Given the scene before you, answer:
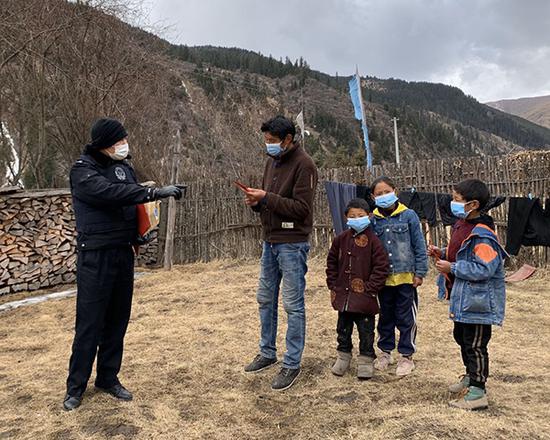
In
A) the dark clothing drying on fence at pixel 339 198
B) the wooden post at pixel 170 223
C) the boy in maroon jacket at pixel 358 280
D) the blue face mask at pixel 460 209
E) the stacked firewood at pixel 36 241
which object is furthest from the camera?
the wooden post at pixel 170 223

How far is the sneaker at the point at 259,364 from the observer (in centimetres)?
356

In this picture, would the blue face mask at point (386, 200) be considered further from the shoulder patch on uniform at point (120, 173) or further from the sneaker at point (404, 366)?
the shoulder patch on uniform at point (120, 173)

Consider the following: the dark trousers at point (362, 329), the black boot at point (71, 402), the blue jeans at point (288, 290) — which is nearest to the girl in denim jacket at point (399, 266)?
the dark trousers at point (362, 329)

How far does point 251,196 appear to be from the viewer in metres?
3.12

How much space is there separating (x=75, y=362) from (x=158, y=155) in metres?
10.7

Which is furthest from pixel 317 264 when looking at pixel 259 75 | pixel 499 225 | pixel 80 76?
pixel 259 75

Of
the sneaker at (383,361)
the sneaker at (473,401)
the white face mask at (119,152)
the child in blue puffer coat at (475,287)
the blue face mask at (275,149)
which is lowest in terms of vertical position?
the sneaker at (383,361)

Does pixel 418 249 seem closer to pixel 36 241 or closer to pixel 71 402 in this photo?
pixel 71 402

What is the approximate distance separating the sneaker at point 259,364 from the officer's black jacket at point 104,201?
4.43 ft

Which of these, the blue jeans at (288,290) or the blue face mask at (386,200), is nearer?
the blue jeans at (288,290)

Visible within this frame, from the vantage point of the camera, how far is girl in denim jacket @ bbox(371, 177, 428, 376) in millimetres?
3424

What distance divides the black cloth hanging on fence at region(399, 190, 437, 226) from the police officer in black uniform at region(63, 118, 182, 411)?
530cm

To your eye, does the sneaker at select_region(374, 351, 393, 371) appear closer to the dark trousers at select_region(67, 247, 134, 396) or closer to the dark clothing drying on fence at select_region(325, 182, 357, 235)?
the dark trousers at select_region(67, 247, 134, 396)

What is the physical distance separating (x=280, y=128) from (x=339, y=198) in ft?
16.0
